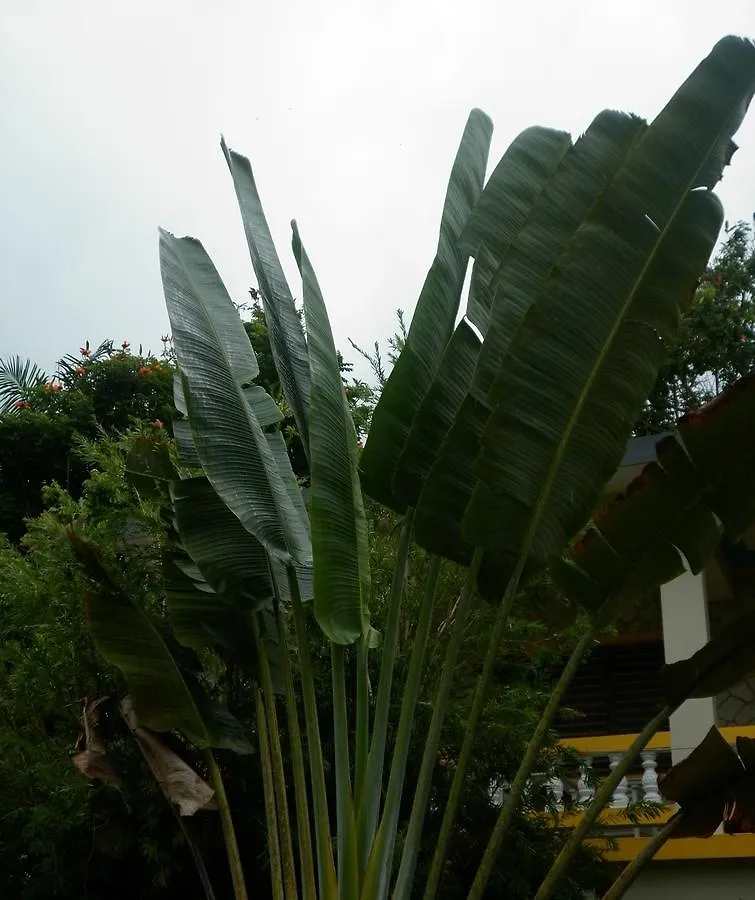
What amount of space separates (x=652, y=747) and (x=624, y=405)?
3809mm

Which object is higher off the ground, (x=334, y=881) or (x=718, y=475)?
(x=718, y=475)

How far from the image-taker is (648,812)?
5.84m

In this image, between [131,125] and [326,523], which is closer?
[326,523]

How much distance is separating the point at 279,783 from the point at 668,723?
366 cm

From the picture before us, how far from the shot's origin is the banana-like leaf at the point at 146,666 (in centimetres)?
442

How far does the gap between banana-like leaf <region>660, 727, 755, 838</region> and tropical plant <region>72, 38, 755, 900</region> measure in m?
0.20

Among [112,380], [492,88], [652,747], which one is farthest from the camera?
[112,380]

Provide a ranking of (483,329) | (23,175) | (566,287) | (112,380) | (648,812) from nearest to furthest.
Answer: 1. (566,287)
2. (483,329)
3. (648,812)
4. (23,175)
5. (112,380)

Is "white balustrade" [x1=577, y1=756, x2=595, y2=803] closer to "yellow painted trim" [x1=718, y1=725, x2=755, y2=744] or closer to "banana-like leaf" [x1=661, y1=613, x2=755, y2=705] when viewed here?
"yellow painted trim" [x1=718, y1=725, x2=755, y2=744]

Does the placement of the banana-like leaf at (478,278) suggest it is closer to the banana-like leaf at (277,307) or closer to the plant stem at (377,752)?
the plant stem at (377,752)

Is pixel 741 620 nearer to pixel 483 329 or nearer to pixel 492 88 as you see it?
pixel 483 329

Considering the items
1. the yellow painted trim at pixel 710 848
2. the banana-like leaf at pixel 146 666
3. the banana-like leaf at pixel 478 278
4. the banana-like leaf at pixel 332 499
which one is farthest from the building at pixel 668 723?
the banana-like leaf at pixel 146 666

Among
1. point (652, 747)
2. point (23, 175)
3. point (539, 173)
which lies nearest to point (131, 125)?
point (23, 175)

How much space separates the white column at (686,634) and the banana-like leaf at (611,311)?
3366 mm
